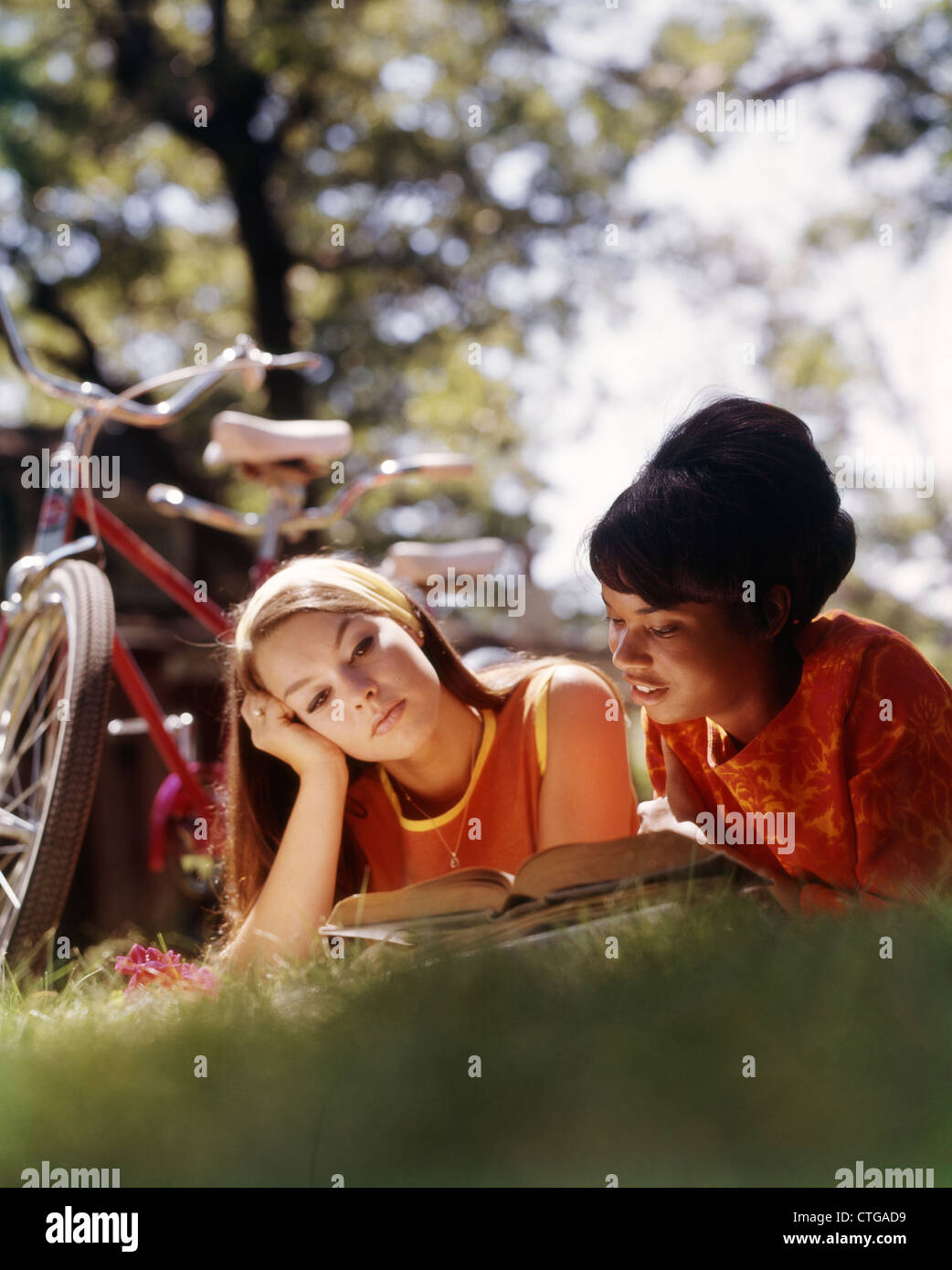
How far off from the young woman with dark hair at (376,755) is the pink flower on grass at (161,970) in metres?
0.12

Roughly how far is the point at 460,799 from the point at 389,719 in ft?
0.77

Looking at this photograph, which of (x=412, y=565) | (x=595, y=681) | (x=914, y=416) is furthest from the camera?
(x=914, y=416)

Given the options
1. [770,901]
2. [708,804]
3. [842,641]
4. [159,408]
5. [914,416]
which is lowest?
[770,901]

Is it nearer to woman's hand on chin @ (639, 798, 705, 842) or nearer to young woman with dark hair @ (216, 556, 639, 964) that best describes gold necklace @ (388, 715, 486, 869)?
young woman with dark hair @ (216, 556, 639, 964)

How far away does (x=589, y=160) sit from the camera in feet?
31.4

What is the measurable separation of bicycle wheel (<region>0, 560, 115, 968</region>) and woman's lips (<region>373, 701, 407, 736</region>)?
1.63 ft

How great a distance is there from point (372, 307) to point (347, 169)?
1.08 meters

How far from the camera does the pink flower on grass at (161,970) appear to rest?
102 cm

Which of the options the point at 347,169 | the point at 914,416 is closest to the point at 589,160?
the point at 347,169

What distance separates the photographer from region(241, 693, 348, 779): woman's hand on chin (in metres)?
1.51

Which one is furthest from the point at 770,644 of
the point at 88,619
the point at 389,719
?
the point at 88,619

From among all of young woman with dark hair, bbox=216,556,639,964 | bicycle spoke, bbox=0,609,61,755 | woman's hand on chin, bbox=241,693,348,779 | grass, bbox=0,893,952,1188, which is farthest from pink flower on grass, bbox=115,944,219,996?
bicycle spoke, bbox=0,609,61,755

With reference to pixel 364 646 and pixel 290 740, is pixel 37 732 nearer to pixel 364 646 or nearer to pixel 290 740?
pixel 290 740
